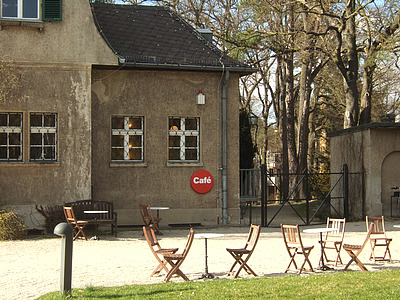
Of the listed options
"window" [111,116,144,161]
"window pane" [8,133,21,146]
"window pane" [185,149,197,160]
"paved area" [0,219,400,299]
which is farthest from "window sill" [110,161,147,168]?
"window pane" [8,133,21,146]

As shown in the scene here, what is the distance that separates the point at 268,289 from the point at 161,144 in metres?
10.7

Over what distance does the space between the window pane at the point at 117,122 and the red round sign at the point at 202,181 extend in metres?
2.78

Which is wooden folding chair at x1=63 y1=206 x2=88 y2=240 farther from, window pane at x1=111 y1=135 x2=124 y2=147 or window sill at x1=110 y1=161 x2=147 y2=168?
window pane at x1=111 y1=135 x2=124 y2=147

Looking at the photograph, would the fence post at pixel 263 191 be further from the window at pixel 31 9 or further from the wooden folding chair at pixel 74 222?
the window at pixel 31 9

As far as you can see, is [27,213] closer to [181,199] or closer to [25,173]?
[25,173]

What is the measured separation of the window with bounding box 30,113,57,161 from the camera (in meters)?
17.0

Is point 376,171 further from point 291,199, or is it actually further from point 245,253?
point 245,253

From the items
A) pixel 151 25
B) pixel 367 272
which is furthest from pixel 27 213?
pixel 367 272

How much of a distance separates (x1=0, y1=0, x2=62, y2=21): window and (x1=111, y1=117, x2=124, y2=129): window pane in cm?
350

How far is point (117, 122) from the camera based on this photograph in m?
18.5

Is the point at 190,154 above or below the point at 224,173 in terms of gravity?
above

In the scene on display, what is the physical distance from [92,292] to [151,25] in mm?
14068

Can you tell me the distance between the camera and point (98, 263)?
11.5 m

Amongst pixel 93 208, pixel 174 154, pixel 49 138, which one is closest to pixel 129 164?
pixel 174 154
